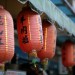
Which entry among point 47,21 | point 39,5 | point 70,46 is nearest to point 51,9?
point 47,21

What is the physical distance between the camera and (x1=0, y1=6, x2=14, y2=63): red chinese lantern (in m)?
5.83

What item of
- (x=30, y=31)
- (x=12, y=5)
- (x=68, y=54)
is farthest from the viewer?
(x=68, y=54)

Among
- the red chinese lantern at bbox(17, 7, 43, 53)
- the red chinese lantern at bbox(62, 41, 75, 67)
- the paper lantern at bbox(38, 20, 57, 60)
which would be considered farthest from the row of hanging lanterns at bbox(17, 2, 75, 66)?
the red chinese lantern at bbox(62, 41, 75, 67)

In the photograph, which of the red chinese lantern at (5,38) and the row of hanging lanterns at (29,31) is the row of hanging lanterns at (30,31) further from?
the red chinese lantern at (5,38)

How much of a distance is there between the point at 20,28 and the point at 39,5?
696mm

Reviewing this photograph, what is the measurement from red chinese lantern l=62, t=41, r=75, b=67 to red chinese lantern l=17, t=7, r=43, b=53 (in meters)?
4.32

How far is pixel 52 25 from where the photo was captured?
8.18 meters

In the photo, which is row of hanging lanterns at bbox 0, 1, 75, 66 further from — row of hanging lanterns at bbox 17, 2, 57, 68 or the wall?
the wall

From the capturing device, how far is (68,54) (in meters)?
11.3

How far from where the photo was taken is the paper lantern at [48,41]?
311 inches

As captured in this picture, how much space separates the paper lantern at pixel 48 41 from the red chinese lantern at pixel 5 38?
199 cm

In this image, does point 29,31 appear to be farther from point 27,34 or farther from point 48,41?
point 48,41

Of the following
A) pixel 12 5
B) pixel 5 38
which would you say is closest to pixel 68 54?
pixel 12 5

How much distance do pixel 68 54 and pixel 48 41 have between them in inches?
134
